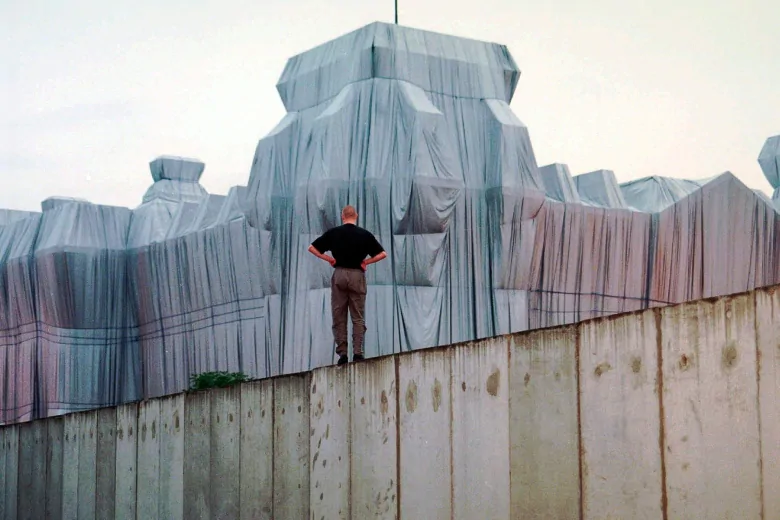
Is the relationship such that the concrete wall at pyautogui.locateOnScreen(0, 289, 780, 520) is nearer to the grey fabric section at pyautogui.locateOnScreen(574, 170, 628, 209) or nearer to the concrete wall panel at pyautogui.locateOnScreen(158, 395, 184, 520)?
the concrete wall panel at pyautogui.locateOnScreen(158, 395, 184, 520)

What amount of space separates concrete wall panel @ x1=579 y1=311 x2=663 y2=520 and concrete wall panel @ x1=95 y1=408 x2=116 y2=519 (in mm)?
6868

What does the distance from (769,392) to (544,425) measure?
1.38m

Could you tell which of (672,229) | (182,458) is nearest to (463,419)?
(182,458)

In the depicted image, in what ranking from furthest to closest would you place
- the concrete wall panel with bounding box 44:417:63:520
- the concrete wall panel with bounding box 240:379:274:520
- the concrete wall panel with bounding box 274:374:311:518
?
the concrete wall panel with bounding box 44:417:63:520, the concrete wall panel with bounding box 240:379:274:520, the concrete wall panel with bounding box 274:374:311:518

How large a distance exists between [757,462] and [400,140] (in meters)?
19.5

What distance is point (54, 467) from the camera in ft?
46.3

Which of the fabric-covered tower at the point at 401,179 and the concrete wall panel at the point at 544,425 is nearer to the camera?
the concrete wall panel at the point at 544,425

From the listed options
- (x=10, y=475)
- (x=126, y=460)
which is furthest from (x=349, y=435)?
(x=10, y=475)

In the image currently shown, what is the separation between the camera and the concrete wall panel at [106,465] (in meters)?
12.2

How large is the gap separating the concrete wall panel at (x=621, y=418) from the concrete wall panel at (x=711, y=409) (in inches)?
3.6

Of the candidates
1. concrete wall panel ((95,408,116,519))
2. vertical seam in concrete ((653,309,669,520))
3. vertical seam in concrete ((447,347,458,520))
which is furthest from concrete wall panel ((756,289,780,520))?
concrete wall panel ((95,408,116,519))

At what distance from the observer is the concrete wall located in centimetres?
545

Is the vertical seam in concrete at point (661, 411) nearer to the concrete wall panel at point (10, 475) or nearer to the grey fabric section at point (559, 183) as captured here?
the concrete wall panel at point (10, 475)

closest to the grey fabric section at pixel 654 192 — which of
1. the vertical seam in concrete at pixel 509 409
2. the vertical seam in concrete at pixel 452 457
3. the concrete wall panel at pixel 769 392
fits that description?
the vertical seam in concrete at pixel 452 457
